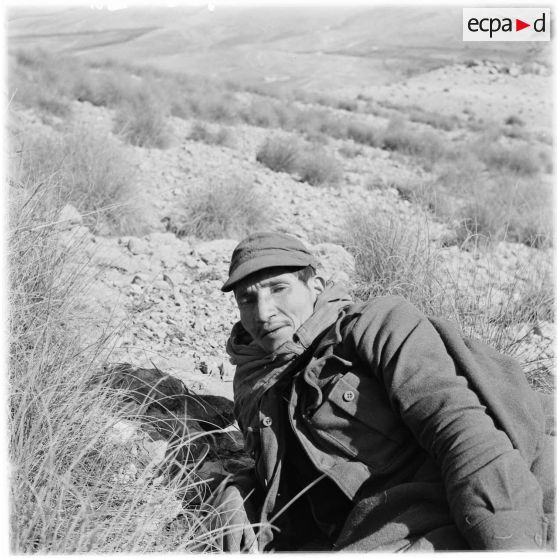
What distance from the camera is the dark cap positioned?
220 centimetres

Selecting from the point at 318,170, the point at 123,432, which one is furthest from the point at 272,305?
the point at 318,170

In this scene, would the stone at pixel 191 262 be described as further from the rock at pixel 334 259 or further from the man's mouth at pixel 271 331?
the man's mouth at pixel 271 331

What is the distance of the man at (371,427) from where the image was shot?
67.6 inches

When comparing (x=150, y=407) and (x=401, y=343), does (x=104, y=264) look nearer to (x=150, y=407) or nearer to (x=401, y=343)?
(x=150, y=407)

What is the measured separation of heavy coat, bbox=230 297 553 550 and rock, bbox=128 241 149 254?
2613mm

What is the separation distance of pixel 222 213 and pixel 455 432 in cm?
418

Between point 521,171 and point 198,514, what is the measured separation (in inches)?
407

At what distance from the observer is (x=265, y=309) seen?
7.25ft

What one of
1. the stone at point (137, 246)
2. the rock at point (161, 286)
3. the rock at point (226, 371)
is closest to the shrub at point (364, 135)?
the stone at point (137, 246)

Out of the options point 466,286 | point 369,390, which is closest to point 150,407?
point 369,390

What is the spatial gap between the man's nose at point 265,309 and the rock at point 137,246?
256 centimetres

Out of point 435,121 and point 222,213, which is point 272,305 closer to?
point 222,213

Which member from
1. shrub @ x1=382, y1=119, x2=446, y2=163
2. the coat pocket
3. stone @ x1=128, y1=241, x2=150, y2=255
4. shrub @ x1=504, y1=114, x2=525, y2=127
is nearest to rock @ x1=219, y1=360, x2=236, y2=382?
the coat pocket

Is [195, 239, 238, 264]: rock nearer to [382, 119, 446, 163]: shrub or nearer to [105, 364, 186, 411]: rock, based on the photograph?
[105, 364, 186, 411]: rock
